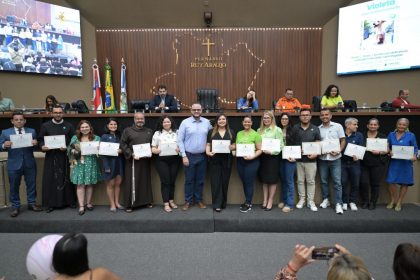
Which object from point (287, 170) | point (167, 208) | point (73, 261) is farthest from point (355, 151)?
point (73, 261)

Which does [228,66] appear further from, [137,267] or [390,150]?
[137,267]

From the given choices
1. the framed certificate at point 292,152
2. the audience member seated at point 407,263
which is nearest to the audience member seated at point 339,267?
the audience member seated at point 407,263

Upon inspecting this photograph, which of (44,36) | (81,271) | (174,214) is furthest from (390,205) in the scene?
(44,36)

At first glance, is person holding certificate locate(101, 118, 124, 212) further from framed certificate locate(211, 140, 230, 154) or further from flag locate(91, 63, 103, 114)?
flag locate(91, 63, 103, 114)

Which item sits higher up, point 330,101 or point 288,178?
point 330,101

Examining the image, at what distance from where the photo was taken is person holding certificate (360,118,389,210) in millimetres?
3994

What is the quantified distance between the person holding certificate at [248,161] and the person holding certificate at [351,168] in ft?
4.30

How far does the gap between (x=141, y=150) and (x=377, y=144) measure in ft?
11.3

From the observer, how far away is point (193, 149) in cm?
402

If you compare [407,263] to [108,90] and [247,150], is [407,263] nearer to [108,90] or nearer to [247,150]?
[247,150]

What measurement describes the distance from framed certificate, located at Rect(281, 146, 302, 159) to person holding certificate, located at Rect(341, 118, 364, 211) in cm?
72

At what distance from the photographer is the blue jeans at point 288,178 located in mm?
4027

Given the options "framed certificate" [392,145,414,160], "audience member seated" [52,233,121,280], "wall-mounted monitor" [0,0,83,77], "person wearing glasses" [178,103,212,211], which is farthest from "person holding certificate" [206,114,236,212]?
"wall-mounted monitor" [0,0,83,77]

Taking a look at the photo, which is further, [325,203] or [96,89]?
[96,89]
